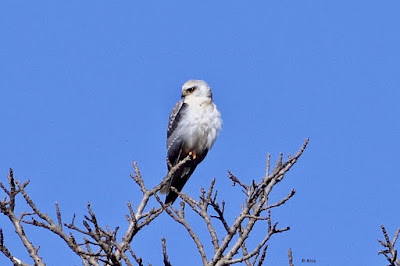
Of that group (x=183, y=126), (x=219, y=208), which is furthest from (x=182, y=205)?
(x=183, y=126)

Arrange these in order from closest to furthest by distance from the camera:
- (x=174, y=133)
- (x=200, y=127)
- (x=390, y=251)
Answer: (x=390, y=251) < (x=200, y=127) < (x=174, y=133)

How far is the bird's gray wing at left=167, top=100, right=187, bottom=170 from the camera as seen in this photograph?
843cm

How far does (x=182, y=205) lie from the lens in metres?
5.46

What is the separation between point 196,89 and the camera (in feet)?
28.8

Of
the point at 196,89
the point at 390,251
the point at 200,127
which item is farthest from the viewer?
the point at 196,89

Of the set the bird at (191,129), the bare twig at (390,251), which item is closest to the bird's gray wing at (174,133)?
the bird at (191,129)

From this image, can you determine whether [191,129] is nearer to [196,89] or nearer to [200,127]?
[200,127]

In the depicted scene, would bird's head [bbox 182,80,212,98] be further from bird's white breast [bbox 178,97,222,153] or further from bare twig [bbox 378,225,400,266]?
bare twig [bbox 378,225,400,266]

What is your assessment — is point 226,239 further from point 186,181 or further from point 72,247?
point 186,181

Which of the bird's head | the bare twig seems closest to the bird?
the bird's head

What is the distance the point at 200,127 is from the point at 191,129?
4.2 inches

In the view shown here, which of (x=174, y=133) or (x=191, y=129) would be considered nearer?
(x=191, y=129)

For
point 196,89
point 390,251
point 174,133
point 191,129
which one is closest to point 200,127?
point 191,129

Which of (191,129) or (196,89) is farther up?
(196,89)
